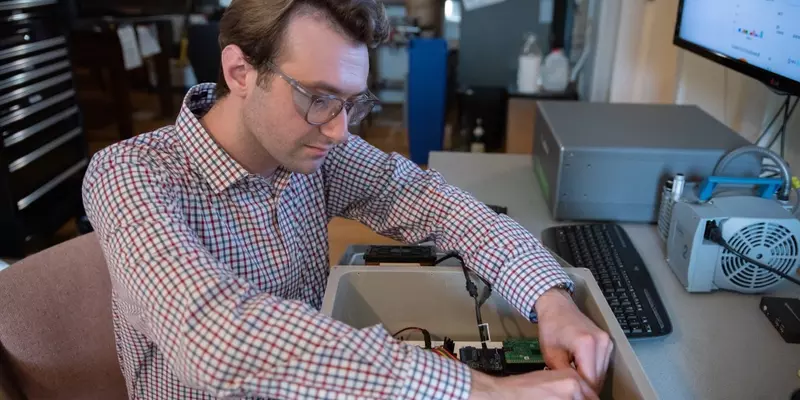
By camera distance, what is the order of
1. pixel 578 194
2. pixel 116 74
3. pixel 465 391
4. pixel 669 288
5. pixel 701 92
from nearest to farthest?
pixel 465 391, pixel 669 288, pixel 578 194, pixel 701 92, pixel 116 74

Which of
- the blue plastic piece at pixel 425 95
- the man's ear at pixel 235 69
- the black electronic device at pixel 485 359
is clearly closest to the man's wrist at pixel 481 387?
the black electronic device at pixel 485 359

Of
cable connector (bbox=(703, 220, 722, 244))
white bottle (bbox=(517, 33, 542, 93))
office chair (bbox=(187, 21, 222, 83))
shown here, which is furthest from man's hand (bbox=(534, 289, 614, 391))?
office chair (bbox=(187, 21, 222, 83))

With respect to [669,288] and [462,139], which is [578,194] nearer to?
[669,288]

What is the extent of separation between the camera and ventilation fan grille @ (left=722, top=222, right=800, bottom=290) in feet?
3.25

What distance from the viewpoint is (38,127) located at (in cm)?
244

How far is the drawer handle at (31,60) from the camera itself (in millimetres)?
2246

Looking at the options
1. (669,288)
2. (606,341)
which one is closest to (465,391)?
(606,341)

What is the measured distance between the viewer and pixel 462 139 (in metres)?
3.38

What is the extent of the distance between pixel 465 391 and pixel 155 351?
513mm

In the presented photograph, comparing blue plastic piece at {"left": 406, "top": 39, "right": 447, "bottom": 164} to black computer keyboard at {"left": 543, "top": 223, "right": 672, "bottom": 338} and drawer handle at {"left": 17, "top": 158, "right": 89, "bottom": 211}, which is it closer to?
drawer handle at {"left": 17, "top": 158, "right": 89, "bottom": 211}

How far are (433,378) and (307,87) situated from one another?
15.8 inches

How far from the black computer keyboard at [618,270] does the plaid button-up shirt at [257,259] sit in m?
0.16

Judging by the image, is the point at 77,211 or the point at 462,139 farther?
the point at 462,139

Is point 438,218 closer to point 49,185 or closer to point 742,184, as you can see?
point 742,184
